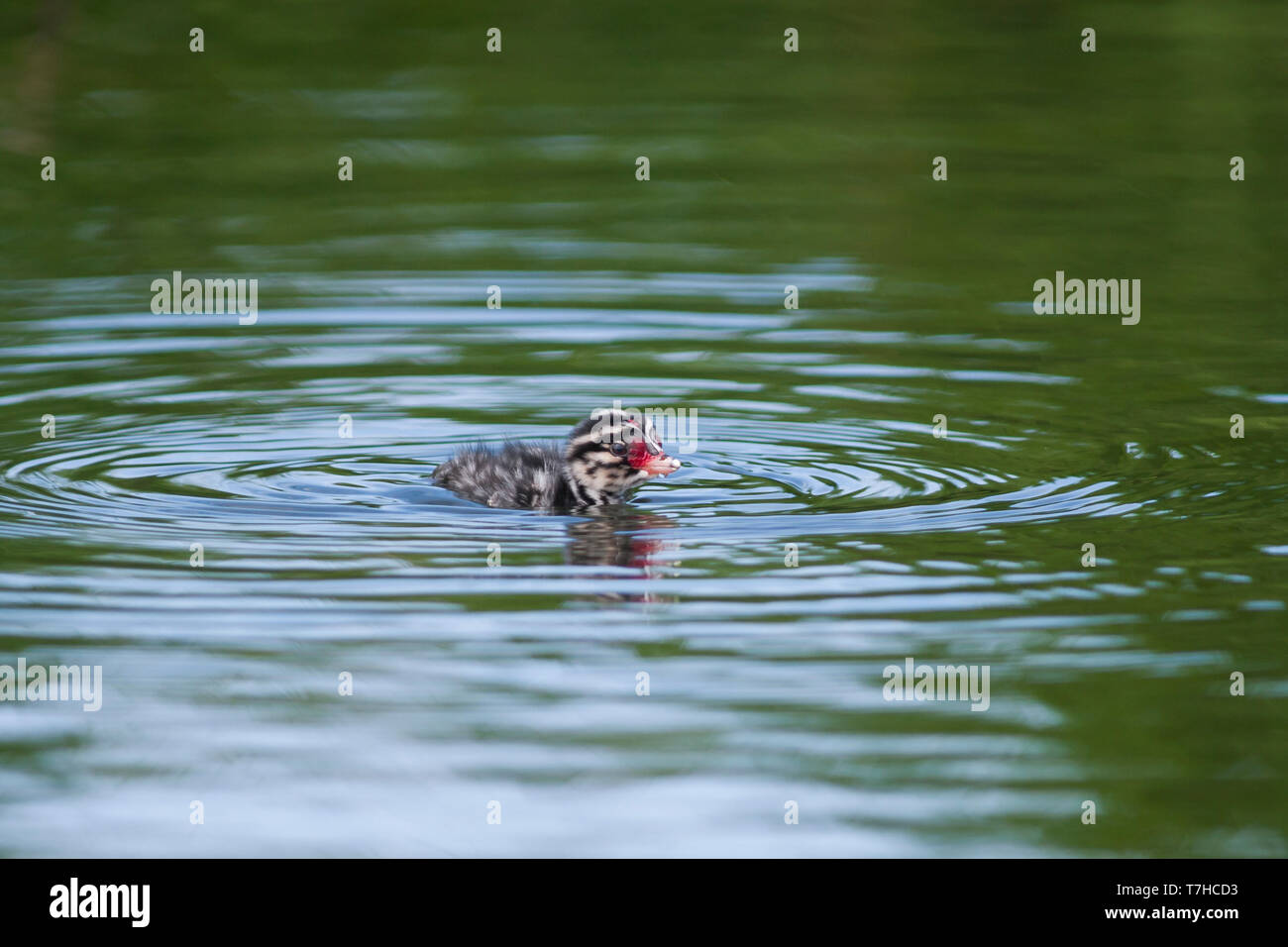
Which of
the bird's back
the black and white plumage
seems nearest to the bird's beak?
the black and white plumage

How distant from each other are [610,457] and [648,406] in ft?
6.07

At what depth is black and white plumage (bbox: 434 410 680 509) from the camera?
387 inches

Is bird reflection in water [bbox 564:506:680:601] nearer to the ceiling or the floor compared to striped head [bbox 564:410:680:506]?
nearer to the floor

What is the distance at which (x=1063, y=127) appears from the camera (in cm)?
1972

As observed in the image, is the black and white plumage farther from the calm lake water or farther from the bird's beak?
the calm lake water

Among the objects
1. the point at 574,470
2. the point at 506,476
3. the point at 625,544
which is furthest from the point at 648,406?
the point at 625,544

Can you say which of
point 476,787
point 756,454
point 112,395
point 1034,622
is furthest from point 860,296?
point 476,787

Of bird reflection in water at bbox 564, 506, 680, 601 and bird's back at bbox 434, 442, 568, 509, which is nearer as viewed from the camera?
bird reflection in water at bbox 564, 506, 680, 601

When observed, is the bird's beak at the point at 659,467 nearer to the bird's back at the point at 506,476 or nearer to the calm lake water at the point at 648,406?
the calm lake water at the point at 648,406

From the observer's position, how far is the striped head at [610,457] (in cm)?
983

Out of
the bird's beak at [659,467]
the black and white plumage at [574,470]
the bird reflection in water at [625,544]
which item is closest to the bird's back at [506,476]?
the black and white plumage at [574,470]

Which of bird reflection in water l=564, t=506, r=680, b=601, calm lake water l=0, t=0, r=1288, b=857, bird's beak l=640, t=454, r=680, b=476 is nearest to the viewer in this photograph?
calm lake water l=0, t=0, r=1288, b=857

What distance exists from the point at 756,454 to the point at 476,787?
462 cm

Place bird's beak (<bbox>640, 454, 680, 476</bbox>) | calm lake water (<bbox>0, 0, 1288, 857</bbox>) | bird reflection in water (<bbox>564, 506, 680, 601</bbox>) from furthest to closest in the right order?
bird's beak (<bbox>640, 454, 680, 476</bbox>) → bird reflection in water (<bbox>564, 506, 680, 601</bbox>) → calm lake water (<bbox>0, 0, 1288, 857</bbox>)
